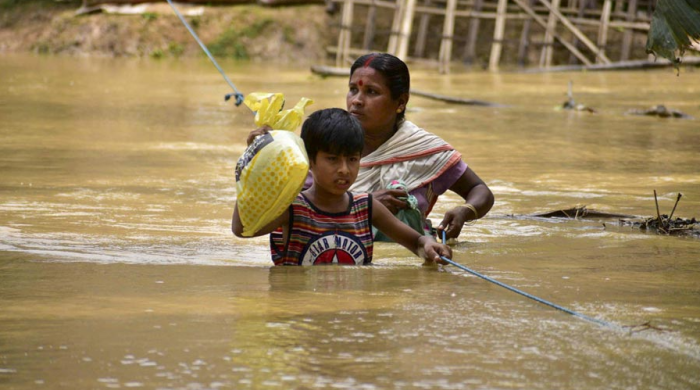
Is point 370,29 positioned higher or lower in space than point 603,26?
lower

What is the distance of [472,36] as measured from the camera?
19.4 m

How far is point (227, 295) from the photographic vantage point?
3.25 metres

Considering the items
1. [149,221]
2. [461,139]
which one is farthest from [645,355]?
[461,139]

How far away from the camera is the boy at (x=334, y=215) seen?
372cm

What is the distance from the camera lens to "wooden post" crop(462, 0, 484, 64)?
19.1m

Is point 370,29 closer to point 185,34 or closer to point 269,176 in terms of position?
point 185,34

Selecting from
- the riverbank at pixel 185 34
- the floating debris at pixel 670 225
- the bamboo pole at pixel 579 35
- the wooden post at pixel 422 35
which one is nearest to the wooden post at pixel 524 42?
the bamboo pole at pixel 579 35

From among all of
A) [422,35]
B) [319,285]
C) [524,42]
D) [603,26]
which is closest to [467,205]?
[319,285]

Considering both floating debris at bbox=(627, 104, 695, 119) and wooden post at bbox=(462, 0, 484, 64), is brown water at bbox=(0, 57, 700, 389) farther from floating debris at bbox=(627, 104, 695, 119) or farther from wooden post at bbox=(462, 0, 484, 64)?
wooden post at bbox=(462, 0, 484, 64)

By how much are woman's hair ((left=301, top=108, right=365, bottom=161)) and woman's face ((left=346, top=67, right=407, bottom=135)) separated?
25.4 inches

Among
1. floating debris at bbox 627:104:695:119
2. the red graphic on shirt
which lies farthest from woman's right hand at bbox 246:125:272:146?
floating debris at bbox 627:104:695:119

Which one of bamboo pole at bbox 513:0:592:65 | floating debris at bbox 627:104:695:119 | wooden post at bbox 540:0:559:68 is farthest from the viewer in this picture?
wooden post at bbox 540:0:559:68

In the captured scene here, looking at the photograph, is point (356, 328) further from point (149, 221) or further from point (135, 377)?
point (149, 221)

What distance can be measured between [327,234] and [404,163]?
2.71ft
